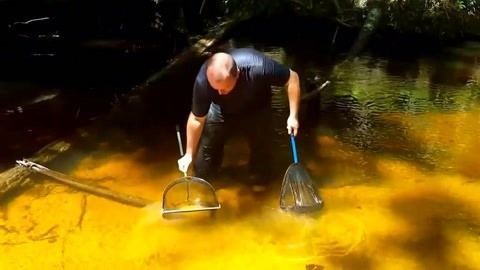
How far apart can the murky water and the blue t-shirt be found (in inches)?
41.1

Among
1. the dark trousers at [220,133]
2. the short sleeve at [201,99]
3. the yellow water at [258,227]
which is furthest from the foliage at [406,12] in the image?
the short sleeve at [201,99]

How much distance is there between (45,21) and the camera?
12359 millimetres

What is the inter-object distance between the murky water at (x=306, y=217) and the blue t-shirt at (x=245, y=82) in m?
1.04

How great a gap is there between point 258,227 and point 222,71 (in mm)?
1452

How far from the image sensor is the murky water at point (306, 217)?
408 cm

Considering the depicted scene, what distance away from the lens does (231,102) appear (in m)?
4.48

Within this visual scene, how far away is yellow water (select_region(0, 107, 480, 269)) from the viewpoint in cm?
404

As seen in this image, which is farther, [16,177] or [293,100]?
[16,177]

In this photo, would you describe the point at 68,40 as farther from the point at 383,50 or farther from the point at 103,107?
the point at 383,50

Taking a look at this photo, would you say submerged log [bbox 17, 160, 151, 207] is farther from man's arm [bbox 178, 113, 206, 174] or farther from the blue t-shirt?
the blue t-shirt

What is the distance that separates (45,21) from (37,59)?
210 cm

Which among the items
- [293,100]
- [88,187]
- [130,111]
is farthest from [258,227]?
[130,111]

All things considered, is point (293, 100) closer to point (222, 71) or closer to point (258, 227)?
point (222, 71)

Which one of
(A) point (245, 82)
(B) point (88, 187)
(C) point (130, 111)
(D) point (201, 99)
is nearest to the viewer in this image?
(D) point (201, 99)
